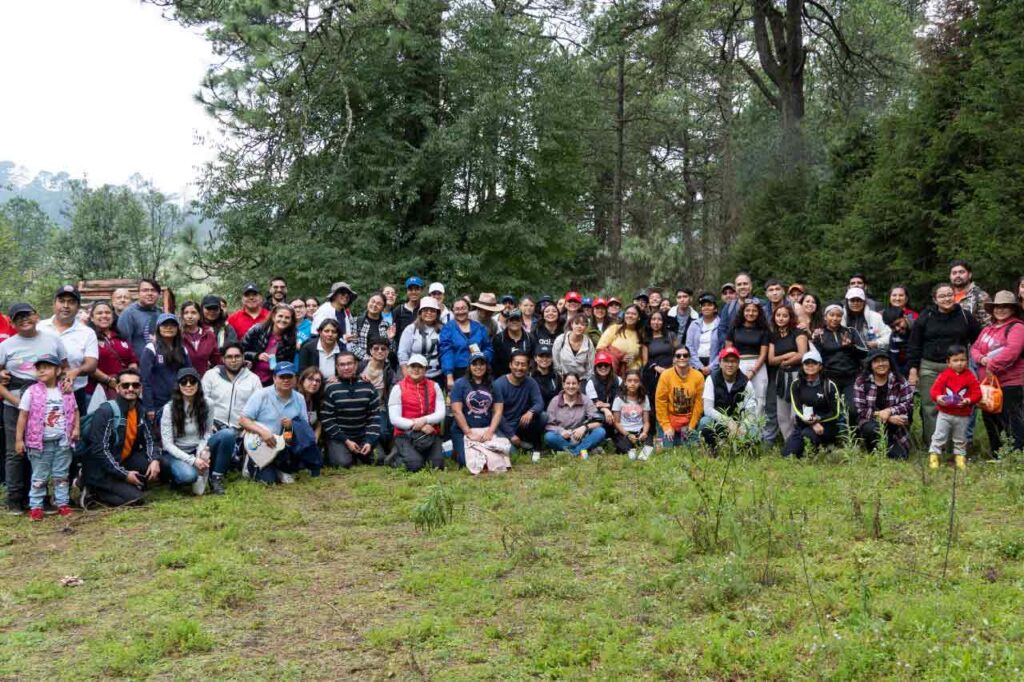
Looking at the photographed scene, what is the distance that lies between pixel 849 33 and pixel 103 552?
20599mm

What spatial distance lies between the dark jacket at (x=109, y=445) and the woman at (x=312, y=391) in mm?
1661

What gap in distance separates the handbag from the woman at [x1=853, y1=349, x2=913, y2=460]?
69 centimetres

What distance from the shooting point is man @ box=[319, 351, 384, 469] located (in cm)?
907

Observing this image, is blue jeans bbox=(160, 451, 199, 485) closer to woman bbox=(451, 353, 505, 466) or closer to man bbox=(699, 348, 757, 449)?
woman bbox=(451, 353, 505, 466)

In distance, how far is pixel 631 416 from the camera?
9.40 m

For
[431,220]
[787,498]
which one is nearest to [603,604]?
[787,498]

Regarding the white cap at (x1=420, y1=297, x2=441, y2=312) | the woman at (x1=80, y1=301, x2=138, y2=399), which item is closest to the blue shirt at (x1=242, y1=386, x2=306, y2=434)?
the woman at (x1=80, y1=301, x2=138, y2=399)

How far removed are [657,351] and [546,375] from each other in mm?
1340

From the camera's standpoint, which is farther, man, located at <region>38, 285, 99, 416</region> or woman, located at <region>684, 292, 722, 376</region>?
woman, located at <region>684, 292, 722, 376</region>

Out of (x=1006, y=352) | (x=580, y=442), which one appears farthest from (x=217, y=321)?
(x=1006, y=352)

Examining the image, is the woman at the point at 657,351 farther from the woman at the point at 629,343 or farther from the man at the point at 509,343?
the man at the point at 509,343

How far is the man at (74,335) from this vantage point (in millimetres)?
7648

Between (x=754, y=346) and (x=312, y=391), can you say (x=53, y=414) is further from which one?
(x=754, y=346)

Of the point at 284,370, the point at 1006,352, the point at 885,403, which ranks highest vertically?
the point at 1006,352
